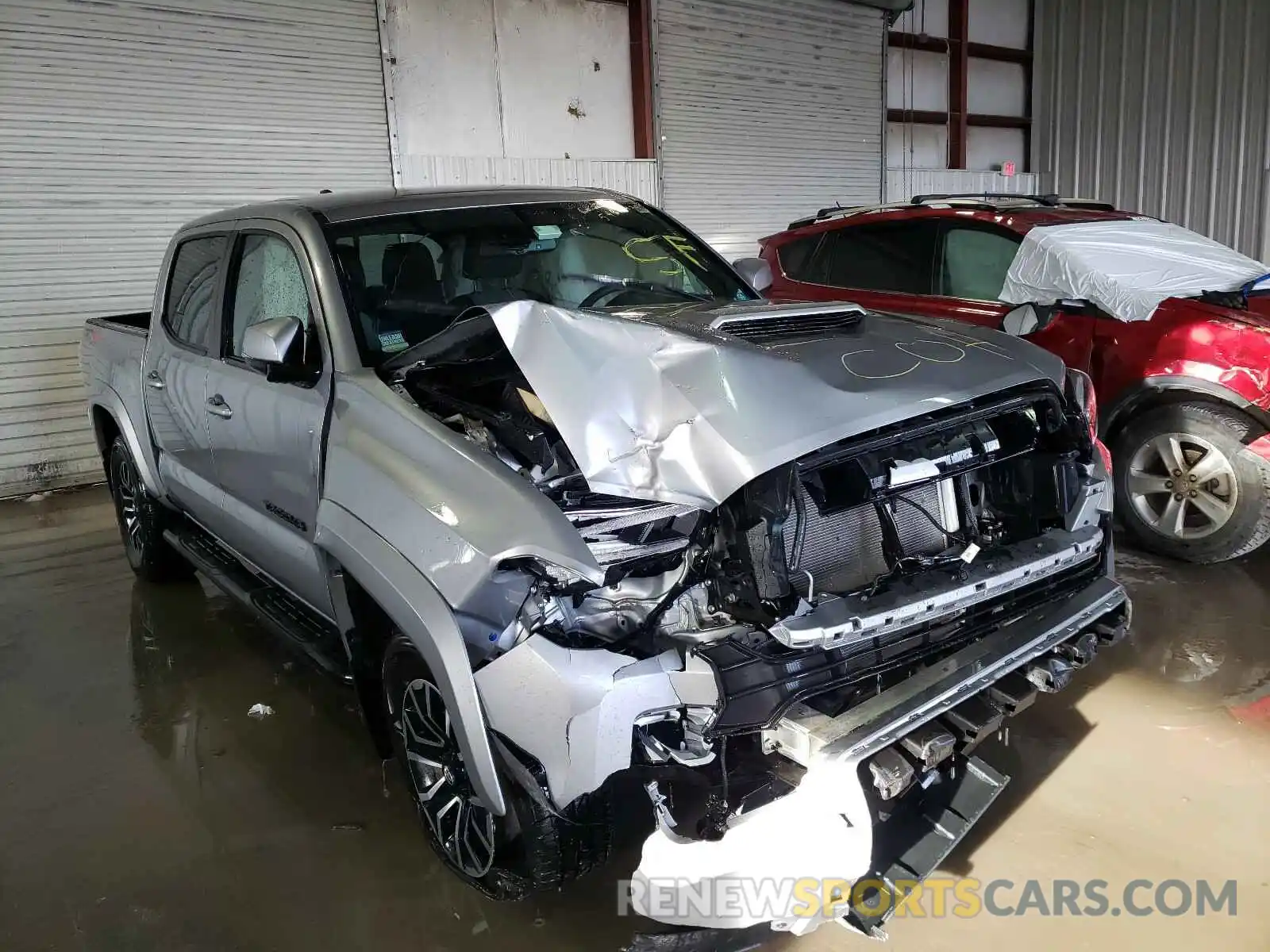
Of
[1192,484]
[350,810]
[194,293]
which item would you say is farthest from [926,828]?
[194,293]

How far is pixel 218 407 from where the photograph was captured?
3.23 metres

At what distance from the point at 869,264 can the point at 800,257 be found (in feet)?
1.72

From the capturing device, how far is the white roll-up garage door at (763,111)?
977 centimetres

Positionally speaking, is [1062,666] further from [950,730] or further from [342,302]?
[342,302]

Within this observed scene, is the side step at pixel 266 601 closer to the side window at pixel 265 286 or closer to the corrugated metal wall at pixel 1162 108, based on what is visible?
the side window at pixel 265 286

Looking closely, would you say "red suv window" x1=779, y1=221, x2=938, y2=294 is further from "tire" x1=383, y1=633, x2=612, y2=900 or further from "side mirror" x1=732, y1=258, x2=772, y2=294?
"tire" x1=383, y1=633, x2=612, y2=900

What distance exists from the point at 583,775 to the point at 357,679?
0.93 m

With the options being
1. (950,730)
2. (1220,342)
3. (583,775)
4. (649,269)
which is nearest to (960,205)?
(1220,342)

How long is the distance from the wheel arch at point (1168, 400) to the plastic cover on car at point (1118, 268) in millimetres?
320

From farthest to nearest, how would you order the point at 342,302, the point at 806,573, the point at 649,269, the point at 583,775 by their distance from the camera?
the point at 649,269, the point at 342,302, the point at 806,573, the point at 583,775

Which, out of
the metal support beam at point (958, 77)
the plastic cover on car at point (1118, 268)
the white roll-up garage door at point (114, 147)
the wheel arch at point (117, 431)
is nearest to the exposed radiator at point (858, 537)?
the plastic cover on car at point (1118, 268)

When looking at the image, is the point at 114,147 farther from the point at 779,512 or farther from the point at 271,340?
the point at 779,512

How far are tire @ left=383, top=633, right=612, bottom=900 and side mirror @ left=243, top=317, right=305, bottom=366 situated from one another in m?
0.83

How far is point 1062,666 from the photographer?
89.4 inches
